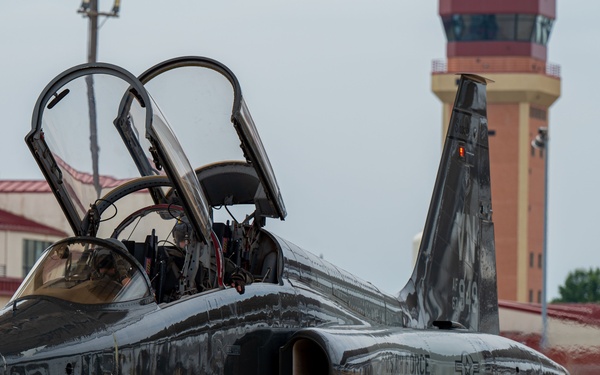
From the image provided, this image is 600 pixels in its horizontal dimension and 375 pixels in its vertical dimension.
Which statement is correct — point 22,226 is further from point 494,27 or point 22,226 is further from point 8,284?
point 494,27

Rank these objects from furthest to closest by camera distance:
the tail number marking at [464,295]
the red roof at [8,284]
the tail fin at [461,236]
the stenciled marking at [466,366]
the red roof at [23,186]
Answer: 1. the red roof at [23,186]
2. the red roof at [8,284]
3. the tail number marking at [464,295]
4. the tail fin at [461,236]
5. the stenciled marking at [466,366]

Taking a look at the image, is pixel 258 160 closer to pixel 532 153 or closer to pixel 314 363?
pixel 314 363

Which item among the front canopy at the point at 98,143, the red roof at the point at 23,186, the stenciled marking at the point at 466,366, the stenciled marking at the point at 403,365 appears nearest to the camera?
the front canopy at the point at 98,143

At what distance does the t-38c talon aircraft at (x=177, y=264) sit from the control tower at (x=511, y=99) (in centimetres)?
9120

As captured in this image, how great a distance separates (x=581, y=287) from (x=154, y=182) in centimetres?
10085

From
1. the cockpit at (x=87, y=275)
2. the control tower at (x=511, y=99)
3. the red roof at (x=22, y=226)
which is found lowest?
the cockpit at (x=87, y=275)

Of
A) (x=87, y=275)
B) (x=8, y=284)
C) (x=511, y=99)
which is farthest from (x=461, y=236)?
(x=511, y=99)

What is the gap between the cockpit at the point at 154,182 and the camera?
1247 centimetres

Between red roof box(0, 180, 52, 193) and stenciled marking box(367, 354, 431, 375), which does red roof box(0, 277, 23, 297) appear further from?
stenciled marking box(367, 354, 431, 375)

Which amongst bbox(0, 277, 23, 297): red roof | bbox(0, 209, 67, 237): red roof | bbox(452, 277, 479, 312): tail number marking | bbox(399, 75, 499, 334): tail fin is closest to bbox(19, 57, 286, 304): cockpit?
bbox(399, 75, 499, 334): tail fin

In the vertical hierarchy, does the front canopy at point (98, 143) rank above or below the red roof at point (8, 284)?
below

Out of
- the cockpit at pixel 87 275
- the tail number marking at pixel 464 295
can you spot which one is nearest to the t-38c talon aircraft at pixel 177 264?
the cockpit at pixel 87 275

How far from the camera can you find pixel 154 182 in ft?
44.8

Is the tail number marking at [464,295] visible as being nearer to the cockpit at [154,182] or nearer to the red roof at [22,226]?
the cockpit at [154,182]
